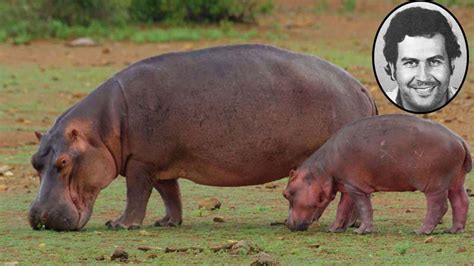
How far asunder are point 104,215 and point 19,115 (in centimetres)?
665

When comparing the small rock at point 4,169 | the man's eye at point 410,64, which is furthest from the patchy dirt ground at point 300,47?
the man's eye at point 410,64

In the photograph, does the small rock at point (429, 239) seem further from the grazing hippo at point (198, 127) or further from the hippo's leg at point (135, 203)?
the hippo's leg at point (135, 203)

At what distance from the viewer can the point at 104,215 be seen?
10539 millimetres

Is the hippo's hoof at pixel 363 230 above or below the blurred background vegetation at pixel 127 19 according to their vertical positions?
above

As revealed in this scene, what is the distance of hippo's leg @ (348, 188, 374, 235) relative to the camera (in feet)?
29.4

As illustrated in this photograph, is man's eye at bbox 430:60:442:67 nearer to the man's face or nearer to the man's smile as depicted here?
the man's face

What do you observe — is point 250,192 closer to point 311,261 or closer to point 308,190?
point 308,190

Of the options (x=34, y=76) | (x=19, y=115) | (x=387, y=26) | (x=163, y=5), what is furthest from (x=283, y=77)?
(x=163, y=5)

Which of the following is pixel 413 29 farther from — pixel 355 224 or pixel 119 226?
pixel 119 226

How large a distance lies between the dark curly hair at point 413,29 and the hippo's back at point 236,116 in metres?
1.37

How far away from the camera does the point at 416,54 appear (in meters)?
11.0

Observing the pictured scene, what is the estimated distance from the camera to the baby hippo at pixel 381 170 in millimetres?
8773

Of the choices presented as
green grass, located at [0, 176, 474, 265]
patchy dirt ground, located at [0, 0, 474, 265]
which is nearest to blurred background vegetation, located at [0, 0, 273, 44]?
patchy dirt ground, located at [0, 0, 474, 265]

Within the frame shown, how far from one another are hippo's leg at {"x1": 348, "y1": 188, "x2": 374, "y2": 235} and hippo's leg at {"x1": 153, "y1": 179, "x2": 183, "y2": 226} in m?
1.41
